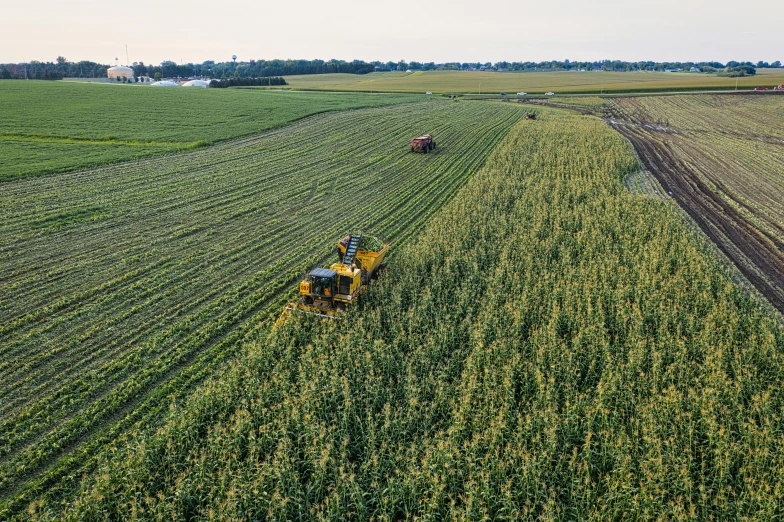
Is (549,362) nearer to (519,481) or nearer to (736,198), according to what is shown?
(519,481)

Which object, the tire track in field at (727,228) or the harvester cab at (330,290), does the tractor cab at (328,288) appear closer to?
the harvester cab at (330,290)

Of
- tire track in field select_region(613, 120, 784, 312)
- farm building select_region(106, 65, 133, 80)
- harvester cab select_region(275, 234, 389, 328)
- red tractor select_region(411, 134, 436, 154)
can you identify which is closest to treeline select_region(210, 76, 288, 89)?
farm building select_region(106, 65, 133, 80)

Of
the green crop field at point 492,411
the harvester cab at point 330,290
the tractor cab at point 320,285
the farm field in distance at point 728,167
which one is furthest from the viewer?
the farm field in distance at point 728,167

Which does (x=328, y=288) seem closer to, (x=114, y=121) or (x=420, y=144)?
(x=420, y=144)

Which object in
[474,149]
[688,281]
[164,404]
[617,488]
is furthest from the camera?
[474,149]

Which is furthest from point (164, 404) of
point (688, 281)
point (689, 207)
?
point (689, 207)

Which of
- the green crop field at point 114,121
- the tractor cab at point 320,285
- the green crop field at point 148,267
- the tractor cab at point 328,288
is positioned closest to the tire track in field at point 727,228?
the green crop field at point 148,267

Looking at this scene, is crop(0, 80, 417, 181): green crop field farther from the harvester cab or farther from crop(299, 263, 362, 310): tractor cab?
crop(299, 263, 362, 310): tractor cab
